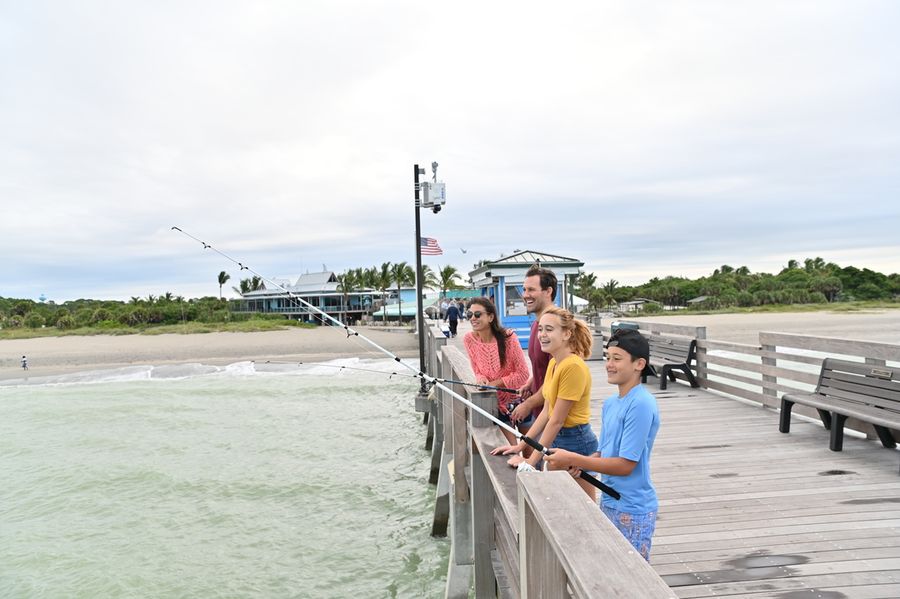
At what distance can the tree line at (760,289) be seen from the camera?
71938 mm

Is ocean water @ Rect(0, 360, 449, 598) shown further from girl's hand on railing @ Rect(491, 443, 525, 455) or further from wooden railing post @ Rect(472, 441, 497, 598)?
girl's hand on railing @ Rect(491, 443, 525, 455)

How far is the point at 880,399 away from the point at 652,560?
3139 mm

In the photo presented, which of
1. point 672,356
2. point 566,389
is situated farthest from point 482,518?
point 672,356

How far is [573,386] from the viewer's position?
2936 mm

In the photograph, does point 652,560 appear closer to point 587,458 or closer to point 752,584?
point 752,584

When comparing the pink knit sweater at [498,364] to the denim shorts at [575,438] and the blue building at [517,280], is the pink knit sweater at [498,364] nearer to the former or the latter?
the denim shorts at [575,438]

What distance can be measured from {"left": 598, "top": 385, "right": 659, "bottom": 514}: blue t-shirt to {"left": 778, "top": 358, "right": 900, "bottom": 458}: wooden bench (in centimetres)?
343

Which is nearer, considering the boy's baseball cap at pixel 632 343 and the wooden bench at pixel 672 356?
the boy's baseball cap at pixel 632 343

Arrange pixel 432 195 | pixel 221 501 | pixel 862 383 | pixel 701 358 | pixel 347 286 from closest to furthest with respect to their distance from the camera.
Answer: pixel 862 383
pixel 701 358
pixel 221 501
pixel 432 195
pixel 347 286

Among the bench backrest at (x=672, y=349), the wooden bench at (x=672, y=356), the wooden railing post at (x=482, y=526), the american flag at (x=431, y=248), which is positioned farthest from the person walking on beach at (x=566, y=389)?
the american flag at (x=431, y=248)

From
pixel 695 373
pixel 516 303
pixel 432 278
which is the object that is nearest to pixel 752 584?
pixel 695 373

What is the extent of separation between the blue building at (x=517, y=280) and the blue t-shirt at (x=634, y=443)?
13745 mm

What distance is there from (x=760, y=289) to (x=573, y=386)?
3347 inches

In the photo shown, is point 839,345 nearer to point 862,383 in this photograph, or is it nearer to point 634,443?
point 862,383
